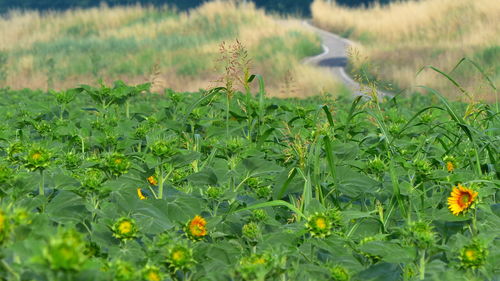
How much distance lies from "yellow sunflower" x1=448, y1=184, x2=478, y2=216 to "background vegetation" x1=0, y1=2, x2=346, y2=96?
37.2 feet

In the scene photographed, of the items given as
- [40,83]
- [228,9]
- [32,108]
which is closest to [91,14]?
[228,9]

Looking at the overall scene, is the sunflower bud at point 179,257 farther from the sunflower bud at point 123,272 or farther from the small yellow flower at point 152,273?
the sunflower bud at point 123,272

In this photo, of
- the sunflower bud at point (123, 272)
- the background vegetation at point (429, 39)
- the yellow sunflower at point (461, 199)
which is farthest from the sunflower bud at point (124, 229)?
the background vegetation at point (429, 39)

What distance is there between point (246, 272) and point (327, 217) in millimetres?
453

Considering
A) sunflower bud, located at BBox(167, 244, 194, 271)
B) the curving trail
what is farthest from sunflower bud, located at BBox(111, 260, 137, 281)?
the curving trail

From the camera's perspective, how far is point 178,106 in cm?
420

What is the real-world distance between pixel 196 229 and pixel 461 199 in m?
0.80

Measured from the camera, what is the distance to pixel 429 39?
25.6 metres

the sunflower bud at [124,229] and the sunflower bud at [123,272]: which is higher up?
the sunflower bud at [123,272]

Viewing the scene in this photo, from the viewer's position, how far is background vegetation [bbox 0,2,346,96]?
1911 cm

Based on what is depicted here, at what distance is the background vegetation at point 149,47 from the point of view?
19.1 meters

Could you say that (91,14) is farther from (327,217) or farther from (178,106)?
(327,217)

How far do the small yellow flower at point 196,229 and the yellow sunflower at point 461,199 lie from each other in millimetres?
754

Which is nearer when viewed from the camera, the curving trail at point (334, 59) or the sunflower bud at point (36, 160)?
the sunflower bud at point (36, 160)
